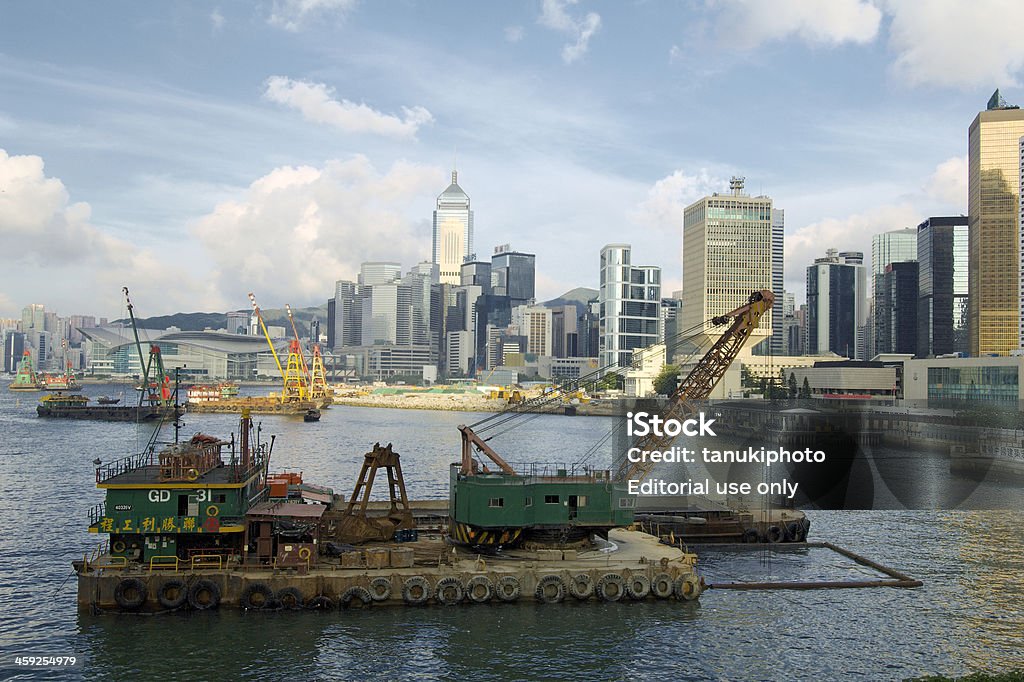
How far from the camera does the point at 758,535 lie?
4822 centimetres

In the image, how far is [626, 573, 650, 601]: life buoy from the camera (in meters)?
35.6

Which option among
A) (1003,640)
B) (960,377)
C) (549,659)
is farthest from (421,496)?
(960,377)

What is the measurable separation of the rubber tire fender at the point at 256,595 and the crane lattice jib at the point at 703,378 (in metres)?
22.9

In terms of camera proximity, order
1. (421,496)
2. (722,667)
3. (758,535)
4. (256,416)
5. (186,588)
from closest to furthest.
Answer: (722,667) → (186,588) → (758,535) → (421,496) → (256,416)

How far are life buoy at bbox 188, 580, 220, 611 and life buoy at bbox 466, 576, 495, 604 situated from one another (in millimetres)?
9342

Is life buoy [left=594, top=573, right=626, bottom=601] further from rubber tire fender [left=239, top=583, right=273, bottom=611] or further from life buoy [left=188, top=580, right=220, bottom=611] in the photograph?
life buoy [left=188, top=580, right=220, bottom=611]

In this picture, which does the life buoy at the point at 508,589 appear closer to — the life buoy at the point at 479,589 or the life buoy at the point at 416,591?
the life buoy at the point at 479,589

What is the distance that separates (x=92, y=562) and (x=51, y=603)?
3.57 metres

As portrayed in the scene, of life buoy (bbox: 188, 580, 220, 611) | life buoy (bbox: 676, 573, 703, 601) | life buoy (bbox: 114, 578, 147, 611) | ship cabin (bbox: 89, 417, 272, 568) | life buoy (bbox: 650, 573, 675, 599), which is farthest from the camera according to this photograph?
life buoy (bbox: 676, 573, 703, 601)

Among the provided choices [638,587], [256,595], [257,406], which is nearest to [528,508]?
[638,587]

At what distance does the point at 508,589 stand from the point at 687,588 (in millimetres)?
7190

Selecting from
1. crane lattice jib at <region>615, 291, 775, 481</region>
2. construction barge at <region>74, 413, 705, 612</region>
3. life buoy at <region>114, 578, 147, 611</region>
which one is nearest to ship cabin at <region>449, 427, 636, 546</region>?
construction barge at <region>74, 413, 705, 612</region>

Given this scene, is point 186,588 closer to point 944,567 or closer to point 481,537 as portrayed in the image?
point 481,537

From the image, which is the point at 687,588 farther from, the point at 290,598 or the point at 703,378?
the point at 703,378
